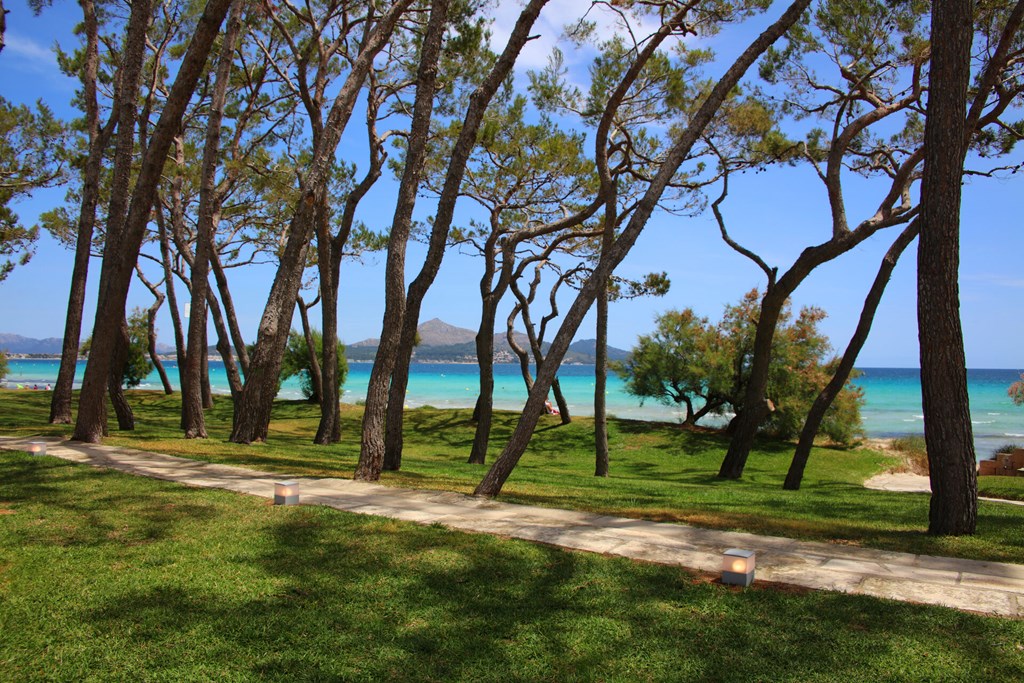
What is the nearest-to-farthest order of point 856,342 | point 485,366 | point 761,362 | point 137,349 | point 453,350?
point 856,342 < point 761,362 < point 485,366 < point 137,349 < point 453,350

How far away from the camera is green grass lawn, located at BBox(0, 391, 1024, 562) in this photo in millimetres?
5633

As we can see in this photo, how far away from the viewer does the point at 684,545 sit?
15.3ft

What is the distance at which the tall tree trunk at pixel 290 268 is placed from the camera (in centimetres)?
977

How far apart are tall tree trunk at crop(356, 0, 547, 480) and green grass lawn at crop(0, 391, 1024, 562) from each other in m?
0.55

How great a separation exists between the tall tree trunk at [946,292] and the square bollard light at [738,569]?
2500 millimetres

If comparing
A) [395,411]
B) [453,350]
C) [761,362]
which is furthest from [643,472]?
[453,350]

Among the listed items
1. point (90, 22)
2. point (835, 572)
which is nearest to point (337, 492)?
point (835, 572)

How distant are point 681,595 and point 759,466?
13917mm

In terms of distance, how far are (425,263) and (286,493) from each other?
11.2 feet

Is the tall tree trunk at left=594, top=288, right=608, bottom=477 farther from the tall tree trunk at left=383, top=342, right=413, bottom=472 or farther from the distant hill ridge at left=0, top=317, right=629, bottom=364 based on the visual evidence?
the distant hill ridge at left=0, top=317, right=629, bottom=364

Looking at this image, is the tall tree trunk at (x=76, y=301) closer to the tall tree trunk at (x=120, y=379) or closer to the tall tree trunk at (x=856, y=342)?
the tall tree trunk at (x=120, y=379)

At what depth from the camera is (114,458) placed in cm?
771

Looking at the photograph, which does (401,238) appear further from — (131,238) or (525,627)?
(525,627)

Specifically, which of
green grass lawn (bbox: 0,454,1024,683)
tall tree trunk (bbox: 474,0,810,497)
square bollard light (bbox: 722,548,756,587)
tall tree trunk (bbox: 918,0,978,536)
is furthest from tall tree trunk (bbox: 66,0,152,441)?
tall tree trunk (bbox: 918,0,978,536)
